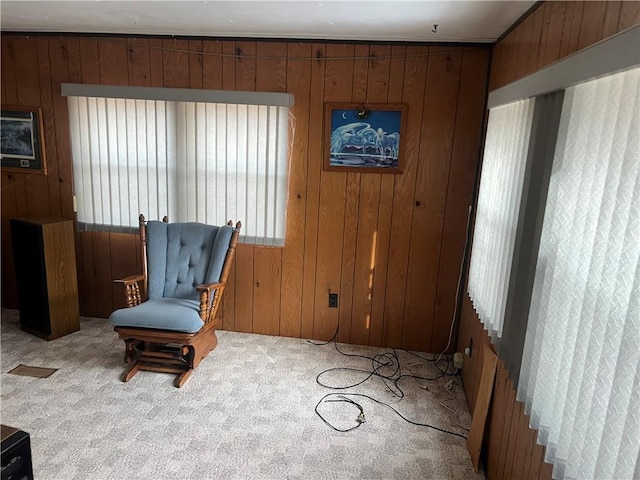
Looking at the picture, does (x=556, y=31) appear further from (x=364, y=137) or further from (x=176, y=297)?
(x=176, y=297)

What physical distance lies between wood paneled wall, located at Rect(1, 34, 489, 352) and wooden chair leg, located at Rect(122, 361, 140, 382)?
2.71 feet

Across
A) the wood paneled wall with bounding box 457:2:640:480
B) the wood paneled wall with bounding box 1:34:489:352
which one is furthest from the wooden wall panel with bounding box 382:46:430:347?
the wood paneled wall with bounding box 457:2:640:480

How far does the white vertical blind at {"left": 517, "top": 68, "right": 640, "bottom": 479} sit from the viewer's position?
102cm

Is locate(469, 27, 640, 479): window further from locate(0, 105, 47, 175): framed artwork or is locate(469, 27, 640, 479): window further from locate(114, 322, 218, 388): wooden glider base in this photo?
locate(0, 105, 47, 175): framed artwork

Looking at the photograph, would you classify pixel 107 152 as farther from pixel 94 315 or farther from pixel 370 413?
pixel 370 413

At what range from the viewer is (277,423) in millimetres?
2424

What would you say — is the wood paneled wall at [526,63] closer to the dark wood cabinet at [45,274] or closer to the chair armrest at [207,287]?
the chair armrest at [207,287]

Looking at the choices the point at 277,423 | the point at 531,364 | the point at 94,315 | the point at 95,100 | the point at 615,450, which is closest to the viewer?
the point at 615,450

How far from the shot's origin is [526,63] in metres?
2.05

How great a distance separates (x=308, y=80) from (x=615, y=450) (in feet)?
8.93

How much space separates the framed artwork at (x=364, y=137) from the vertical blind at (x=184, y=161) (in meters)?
0.35

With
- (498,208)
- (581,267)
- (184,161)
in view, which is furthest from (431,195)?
(581,267)

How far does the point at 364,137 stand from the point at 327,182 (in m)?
→ 0.41

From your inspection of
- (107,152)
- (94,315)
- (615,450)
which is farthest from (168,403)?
(615,450)
